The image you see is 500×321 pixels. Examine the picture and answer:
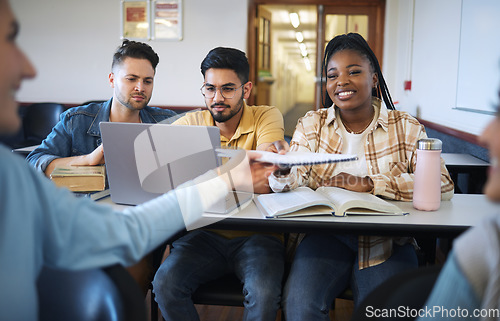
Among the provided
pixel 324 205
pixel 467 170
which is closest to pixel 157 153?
→ pixel 324 205

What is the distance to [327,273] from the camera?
148 cm

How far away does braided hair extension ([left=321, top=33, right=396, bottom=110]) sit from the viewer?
5.90ft

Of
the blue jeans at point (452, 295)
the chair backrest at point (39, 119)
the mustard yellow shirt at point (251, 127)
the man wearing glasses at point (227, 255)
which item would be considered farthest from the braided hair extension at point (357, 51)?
the chair backrest at point (39, 119)

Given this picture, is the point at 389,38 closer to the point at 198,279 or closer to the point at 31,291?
the point at 198,279

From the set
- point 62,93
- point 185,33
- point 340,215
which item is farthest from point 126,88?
point 62,93

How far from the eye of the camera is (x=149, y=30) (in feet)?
18.1

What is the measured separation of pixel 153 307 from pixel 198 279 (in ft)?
1.09

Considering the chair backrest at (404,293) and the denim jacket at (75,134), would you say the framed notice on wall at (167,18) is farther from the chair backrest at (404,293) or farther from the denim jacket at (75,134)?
the chair backrest at (404,293)

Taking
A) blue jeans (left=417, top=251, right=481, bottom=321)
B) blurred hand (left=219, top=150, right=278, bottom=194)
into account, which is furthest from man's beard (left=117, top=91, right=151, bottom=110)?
blue jeans (left=417, top=251, right=481, bottom=321)

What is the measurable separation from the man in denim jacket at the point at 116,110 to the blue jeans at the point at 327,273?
1033 millimetres

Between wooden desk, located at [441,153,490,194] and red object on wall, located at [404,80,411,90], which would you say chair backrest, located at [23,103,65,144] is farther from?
wooden desk, located at [441,153,490,194]

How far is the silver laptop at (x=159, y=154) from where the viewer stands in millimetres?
1320

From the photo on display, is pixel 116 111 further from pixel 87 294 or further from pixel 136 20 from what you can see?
pixel 136 20

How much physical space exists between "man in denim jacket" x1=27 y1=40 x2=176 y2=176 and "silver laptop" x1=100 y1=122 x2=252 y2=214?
25.3 inches
